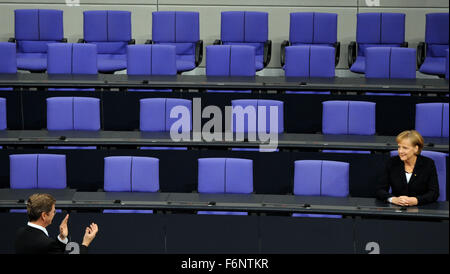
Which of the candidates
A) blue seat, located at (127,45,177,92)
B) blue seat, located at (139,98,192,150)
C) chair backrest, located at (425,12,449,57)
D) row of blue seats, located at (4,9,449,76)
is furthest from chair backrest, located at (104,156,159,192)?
chair backrest, located at (425,12,449,57)

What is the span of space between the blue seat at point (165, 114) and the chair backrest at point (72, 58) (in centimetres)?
114

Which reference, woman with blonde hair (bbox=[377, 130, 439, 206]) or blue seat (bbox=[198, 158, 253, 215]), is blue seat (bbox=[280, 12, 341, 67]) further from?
woman with blonde hair (bbox=[377, 130, 439, 206])

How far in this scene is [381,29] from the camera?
7004 millimetres

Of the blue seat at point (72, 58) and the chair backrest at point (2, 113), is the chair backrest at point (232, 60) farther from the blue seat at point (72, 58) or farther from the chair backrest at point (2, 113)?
the chair backrest at point (2, 113)

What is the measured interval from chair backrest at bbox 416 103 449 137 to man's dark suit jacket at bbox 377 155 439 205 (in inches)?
42.0

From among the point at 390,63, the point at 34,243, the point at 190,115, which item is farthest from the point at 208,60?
the point at 34,243

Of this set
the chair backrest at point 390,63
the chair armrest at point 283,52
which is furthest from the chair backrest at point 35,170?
the chair armrest at point 283,52

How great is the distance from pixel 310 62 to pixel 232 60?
0.65 m

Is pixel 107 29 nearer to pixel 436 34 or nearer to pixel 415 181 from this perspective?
pixel 436 34

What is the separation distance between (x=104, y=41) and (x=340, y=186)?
3.39 meters

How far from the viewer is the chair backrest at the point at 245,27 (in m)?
7.02

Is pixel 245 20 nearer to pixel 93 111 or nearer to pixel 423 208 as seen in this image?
pixel 93 111

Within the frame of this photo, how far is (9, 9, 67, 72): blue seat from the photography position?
704 centimetres
